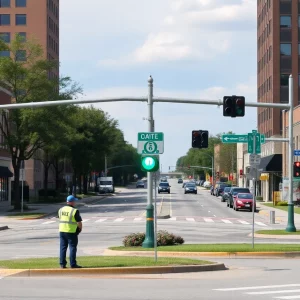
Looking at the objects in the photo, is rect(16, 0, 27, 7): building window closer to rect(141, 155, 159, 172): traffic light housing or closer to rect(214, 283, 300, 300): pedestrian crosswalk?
rect(141, 155, 159, 172): traffic light housing

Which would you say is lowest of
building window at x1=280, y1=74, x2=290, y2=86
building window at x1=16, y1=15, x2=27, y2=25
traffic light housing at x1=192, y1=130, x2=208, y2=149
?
traffic light housing at x1=192, y1=130, x2=208, y2=149

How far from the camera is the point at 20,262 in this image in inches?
806

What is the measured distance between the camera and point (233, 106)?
2786 centimetres

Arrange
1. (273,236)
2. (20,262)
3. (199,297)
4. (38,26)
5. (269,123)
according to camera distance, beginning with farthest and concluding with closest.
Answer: (38,26)
(269,123)
(273,236)
(20,262)
(199,297)

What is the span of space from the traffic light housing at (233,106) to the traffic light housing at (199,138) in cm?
495

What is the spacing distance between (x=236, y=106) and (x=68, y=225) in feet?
35.9

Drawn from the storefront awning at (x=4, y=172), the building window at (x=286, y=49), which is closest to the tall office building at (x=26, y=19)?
the building window at (x=286, y=49)

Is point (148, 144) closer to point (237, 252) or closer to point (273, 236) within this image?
point (237, 252)

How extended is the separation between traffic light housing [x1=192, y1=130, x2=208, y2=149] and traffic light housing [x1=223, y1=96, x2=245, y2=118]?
4954 millimetres

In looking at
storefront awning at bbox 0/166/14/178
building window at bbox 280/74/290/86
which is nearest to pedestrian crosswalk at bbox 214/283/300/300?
storefront awning at bbox 0/166/14/178

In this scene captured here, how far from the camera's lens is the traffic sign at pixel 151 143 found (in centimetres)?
2130

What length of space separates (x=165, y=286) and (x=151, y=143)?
5860mm

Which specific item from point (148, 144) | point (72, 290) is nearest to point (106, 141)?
point (148, 144)

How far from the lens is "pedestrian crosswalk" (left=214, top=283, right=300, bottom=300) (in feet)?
48.2
